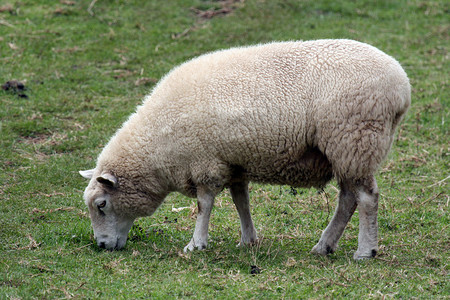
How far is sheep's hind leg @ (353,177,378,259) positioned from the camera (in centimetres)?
557

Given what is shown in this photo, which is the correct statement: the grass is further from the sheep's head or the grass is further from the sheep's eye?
the sheep's eye

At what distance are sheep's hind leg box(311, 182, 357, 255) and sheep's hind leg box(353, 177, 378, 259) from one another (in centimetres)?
24

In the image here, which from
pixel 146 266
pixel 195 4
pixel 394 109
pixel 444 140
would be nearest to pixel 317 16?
pixel 195 4

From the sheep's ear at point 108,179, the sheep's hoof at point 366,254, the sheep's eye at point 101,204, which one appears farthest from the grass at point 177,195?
the sheep's ear at point 108,179

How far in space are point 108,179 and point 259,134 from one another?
1536 millimetres

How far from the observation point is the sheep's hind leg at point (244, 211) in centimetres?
628

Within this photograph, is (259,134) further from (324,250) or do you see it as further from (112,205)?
(112,205)

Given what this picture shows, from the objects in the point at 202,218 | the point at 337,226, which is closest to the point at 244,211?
the point at 202,218

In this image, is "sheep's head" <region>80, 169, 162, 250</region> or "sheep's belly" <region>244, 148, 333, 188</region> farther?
"sheep's head" <region>80, 169, 162, 250</region>

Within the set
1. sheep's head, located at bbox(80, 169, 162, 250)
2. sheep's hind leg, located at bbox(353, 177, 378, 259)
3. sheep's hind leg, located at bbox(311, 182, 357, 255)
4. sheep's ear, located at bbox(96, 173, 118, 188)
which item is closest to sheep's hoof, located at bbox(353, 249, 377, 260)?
sheep's hind leg, located at bbox(353, 177, 378, 259)

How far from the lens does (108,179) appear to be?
5.93 metres

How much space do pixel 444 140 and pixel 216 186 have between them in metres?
4.56

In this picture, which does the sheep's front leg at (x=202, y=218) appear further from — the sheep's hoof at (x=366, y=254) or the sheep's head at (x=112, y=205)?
the sheep's hoof at (x=366, y=254)

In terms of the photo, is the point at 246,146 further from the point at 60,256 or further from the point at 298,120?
the point at 60,256
